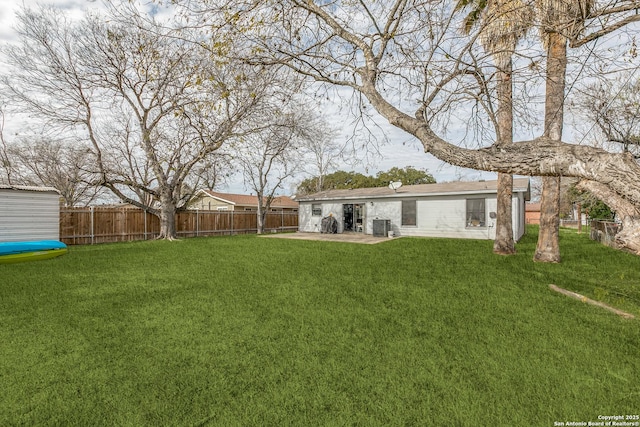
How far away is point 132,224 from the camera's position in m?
15.2

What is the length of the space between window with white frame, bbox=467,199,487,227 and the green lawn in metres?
8.37

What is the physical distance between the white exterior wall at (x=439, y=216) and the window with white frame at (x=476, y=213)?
0.15 metres

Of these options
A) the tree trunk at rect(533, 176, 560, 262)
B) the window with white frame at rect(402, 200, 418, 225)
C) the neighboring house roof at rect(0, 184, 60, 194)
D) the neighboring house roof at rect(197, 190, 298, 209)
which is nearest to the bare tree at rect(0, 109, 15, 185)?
the neighboring house roof at rect(0, 184, 60, 194)

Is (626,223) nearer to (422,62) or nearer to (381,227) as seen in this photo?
(422,62)

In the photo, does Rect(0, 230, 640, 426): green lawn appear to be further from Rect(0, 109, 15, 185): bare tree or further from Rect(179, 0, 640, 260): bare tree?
Rect(0, 109, 15, 185): bare tree

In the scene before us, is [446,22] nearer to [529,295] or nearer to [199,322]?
[529,295]

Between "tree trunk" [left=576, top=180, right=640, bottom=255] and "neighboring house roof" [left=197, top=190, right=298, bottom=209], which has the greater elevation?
"neighboring house roof" [left=197, top=190, right=298, bottom=209]

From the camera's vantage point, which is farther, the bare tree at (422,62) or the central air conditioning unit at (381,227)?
the central air conditioning unit at (381,227)

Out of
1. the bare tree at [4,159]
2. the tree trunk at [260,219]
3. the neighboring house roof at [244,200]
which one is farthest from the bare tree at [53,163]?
the neighboring house roof at [244,200]

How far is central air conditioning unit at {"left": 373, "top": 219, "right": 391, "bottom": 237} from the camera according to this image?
16.1m

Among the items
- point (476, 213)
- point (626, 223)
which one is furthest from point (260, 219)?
point (626, 223)

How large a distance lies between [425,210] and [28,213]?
1666 cm

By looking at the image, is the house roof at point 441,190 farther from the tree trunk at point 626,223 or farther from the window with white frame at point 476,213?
the tree trunk at point 626,223

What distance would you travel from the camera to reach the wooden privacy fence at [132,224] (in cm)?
1320
